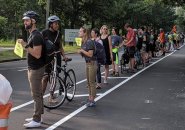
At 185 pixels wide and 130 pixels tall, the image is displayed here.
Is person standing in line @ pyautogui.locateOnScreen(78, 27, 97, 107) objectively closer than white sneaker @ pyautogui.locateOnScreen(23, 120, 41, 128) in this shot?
No

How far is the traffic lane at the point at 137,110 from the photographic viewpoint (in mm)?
8219

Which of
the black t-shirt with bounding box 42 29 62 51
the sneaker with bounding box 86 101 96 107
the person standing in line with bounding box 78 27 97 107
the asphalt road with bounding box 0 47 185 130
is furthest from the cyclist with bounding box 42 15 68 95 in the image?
the sneaker with bounding box 86 101 96 107

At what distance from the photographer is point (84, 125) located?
322 inches

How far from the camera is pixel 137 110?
9.70 m

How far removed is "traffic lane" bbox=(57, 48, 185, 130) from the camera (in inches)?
324

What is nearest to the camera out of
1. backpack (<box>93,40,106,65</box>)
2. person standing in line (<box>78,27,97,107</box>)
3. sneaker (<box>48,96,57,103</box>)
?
sneaker (<box>48,96,57,103</box>)

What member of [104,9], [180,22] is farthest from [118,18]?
[180,22]

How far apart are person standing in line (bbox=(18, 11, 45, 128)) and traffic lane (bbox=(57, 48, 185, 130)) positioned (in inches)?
20.4

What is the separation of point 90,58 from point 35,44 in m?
2.61

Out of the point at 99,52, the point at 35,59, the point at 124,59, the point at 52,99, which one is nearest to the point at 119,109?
the point at 52,99

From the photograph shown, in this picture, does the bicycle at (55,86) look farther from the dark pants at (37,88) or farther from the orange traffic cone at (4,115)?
the orange traffic cone at (4,115)

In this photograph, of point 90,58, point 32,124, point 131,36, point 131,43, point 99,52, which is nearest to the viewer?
point 32,124

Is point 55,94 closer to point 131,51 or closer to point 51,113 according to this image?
point 51,113

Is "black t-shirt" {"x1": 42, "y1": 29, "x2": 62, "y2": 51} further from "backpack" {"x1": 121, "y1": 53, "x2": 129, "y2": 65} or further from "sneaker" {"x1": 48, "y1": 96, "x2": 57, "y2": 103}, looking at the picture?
"backpack" {"x1": 121, "y1": 53, "x2": 129, "y2": 65}
